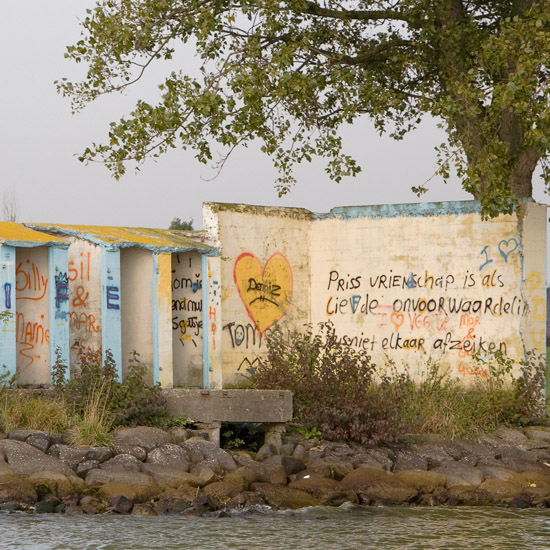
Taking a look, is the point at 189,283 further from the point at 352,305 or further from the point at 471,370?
the point at 471,370

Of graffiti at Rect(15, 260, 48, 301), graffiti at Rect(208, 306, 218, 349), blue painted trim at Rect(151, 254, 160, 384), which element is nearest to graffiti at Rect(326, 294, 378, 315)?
graffiti at Rect(208, 306, 218, 349)

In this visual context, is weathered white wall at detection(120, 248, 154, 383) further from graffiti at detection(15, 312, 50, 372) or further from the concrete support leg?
the concrete support leg

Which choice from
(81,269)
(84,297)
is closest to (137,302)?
(84,297)

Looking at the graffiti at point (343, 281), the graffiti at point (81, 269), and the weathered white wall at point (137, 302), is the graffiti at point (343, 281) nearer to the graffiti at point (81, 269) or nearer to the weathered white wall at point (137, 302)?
the weathered white wall at point (137, 302)

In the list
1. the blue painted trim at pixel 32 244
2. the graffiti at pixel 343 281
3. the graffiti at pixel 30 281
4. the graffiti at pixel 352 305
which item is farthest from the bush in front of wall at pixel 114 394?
the graffiti at pixel 343 281

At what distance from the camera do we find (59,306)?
13273mm

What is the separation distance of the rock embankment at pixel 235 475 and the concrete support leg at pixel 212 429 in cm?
11

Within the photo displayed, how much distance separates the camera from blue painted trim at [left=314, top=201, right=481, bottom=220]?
1603cm

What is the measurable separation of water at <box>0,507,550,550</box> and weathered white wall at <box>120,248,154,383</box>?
424cm

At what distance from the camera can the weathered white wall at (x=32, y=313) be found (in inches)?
534

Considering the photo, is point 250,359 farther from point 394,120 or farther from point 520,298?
point 394,120

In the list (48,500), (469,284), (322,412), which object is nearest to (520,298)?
(469,284)

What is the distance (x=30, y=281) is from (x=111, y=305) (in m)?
1.16

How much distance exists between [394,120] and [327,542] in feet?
37.0
